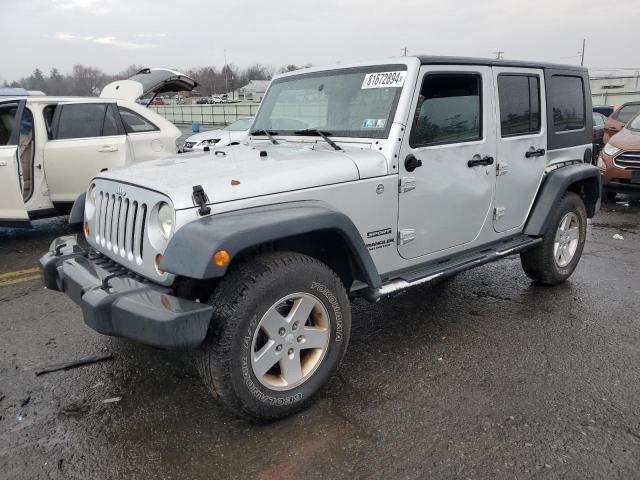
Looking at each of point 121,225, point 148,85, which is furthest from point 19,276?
point 148,85

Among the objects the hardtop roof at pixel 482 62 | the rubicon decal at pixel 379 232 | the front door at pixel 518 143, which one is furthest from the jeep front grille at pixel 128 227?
the front door at pixel 518 143

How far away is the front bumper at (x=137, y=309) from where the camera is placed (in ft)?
7.72

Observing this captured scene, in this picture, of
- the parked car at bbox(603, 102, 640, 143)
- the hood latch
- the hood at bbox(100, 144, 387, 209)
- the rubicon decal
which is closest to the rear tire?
the rubicon decal

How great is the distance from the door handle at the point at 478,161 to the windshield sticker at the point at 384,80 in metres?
0.82

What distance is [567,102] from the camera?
486 centimetres

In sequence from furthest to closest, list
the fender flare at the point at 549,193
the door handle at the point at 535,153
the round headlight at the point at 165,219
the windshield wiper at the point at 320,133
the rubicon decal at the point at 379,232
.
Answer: the fender flare at the point at 549,193, the door handle at the point at 535,153, the windshield wiper at the point at 320,133, the rubicon decal at the point at 379,232, the round headlight at the point at 165,219

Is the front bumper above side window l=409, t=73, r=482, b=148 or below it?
below

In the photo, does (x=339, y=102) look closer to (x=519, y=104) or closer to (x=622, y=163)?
(x=519, y=104)

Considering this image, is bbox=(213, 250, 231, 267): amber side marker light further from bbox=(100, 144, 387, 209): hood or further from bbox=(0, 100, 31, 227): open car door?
bbox=(0, 100, 31, 227): open car door

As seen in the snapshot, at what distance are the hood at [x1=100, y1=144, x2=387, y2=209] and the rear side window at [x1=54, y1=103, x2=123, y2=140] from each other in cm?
413

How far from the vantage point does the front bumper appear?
2.35m

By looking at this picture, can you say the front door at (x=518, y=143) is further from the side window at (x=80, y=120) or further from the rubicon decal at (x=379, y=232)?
the side window at (x=80, y=120)

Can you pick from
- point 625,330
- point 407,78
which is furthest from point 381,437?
point 625,330

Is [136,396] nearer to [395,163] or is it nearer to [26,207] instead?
[395,163]
